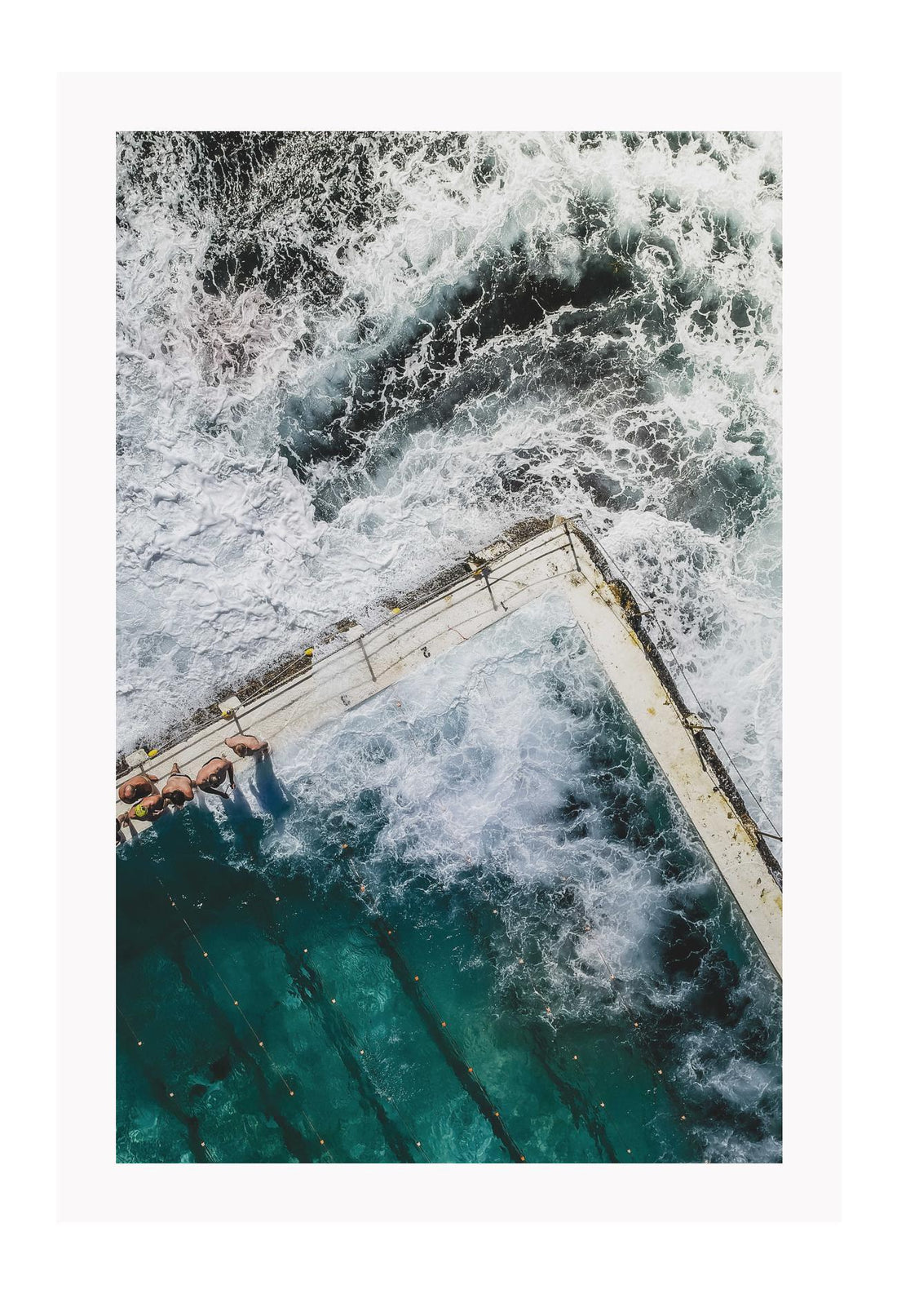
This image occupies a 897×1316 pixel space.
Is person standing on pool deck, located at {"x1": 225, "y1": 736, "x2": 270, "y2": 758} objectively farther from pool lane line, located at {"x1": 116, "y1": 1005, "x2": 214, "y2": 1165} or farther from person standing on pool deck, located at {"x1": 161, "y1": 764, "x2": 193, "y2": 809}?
pool lane line, located at {"x1": 116, "y1": 1005, "x2": 214, "y2": 1165}

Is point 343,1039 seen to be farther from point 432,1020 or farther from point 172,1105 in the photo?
point 172,1105

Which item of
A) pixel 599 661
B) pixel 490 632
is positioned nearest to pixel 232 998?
pixel 490 632

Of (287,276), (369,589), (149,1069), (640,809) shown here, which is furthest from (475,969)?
(287,276)

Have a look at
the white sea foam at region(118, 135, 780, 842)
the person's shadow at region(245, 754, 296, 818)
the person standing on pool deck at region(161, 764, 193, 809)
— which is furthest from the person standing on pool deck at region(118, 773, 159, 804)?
the person's shadow at region(245, 754, 296, 818)

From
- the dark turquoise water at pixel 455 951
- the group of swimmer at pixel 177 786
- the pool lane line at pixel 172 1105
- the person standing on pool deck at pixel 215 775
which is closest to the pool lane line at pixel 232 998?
the dark turquoise water at pixel 455 951

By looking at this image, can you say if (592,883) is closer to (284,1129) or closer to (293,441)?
(284,1129)

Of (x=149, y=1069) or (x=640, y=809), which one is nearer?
(x=149, y=1069)

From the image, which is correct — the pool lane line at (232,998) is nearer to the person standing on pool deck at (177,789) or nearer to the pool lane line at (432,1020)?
the person standing on pool deck at (177,789)
